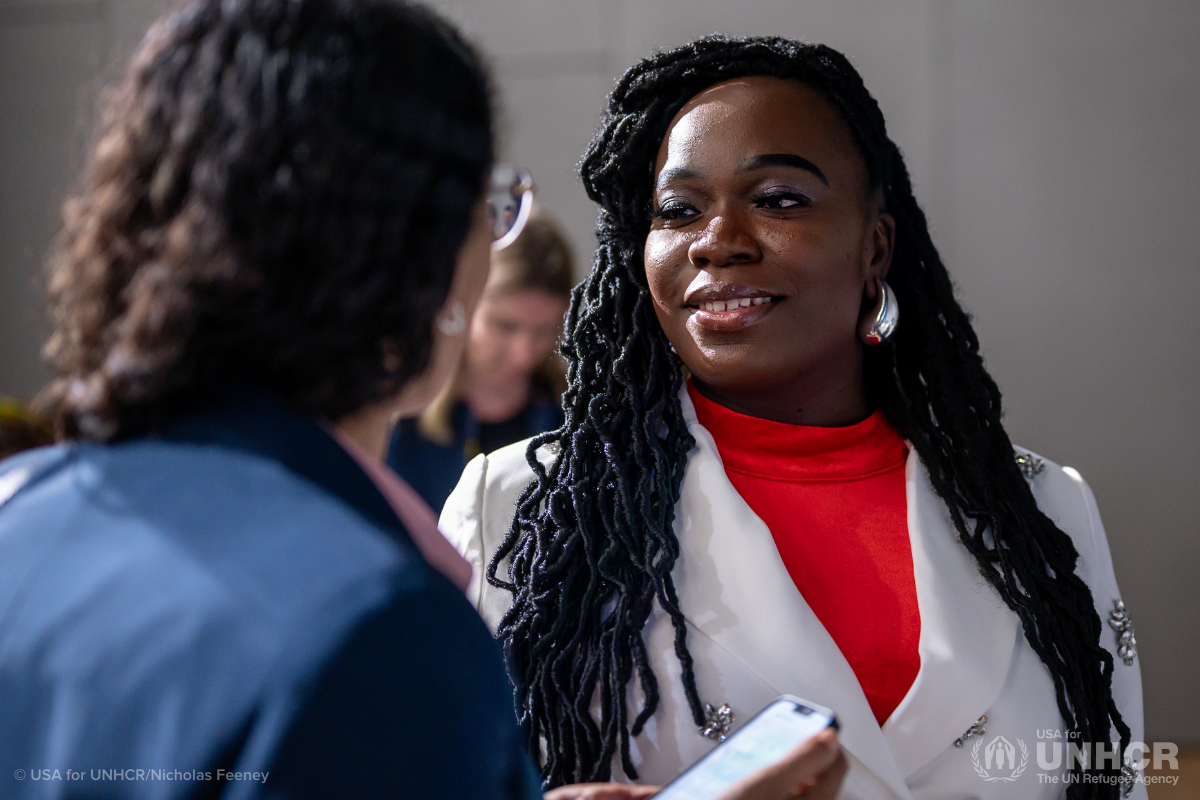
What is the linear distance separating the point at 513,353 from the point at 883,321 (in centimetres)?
135

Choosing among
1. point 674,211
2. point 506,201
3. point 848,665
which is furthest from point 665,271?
point 848,665

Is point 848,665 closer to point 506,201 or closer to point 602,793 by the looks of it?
point 602,793

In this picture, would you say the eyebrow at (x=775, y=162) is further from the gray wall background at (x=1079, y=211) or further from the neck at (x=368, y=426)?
the gray wall background at (x=1079, y=211)

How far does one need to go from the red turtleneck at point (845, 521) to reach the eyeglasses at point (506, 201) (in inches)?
17.7

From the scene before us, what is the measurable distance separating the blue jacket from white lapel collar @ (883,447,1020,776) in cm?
75

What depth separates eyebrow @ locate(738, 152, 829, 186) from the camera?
1.32 m

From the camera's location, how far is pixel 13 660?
557 mm

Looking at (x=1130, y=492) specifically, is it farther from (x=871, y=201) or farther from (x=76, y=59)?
(x=76, y=59)

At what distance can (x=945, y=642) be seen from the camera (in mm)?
1223

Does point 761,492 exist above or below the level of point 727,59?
below

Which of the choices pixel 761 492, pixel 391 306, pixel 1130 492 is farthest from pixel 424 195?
pixel 1130 492

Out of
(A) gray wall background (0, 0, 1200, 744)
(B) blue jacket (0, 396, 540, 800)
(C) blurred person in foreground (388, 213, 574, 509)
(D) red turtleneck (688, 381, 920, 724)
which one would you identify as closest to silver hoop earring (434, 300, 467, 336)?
(B) blue jacket (0, 396, 540, 800)

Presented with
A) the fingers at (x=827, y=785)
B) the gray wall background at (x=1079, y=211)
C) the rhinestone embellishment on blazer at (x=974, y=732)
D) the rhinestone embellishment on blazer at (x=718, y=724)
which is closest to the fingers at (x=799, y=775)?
the fingers at (x=827, y=785)

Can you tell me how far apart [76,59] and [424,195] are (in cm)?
360
